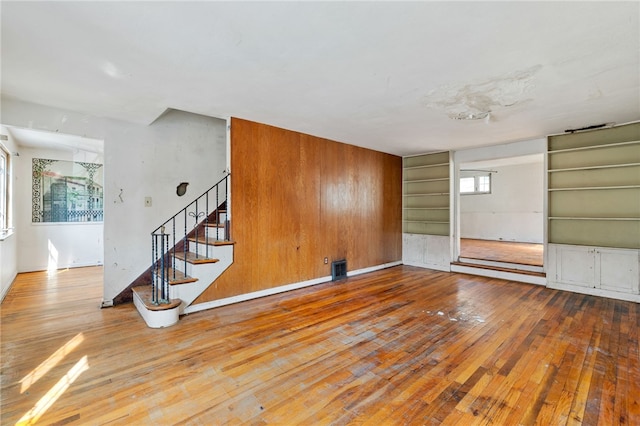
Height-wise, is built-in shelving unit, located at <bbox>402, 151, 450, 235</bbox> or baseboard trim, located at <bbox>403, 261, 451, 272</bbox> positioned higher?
built-in shelving unit, located at <bbox>402, 151, 450, 235</bbox>

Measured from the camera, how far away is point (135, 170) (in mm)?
3998

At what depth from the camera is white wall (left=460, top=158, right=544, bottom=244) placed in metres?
9.41

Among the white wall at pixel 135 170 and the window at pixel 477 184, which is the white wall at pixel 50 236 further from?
the window at pixel 477 184

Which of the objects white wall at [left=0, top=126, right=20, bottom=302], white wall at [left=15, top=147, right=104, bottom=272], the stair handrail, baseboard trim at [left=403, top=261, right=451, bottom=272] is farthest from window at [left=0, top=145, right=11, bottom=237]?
baseboard trim at [left=403, top=261, right=451, bottom=272]

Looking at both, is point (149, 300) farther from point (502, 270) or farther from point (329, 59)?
point (502, 270)

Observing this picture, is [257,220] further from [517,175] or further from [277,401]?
[517,175]

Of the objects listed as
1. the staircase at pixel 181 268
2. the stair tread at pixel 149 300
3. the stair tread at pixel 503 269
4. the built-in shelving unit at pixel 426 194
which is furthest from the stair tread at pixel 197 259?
the stair tread at pixel 503 269

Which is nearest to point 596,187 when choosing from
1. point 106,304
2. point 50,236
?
point 106,304

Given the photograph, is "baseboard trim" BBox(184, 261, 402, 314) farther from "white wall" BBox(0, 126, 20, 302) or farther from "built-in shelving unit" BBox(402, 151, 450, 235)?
"white wall" BBox(0, 126, 20, 302)

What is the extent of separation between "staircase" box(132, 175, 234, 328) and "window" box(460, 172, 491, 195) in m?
10.3

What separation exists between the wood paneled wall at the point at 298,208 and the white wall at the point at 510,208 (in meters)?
6.29

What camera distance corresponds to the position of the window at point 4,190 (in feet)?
14.8

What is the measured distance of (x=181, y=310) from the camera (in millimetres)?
3367

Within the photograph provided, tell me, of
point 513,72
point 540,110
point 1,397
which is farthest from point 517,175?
point 1,397
